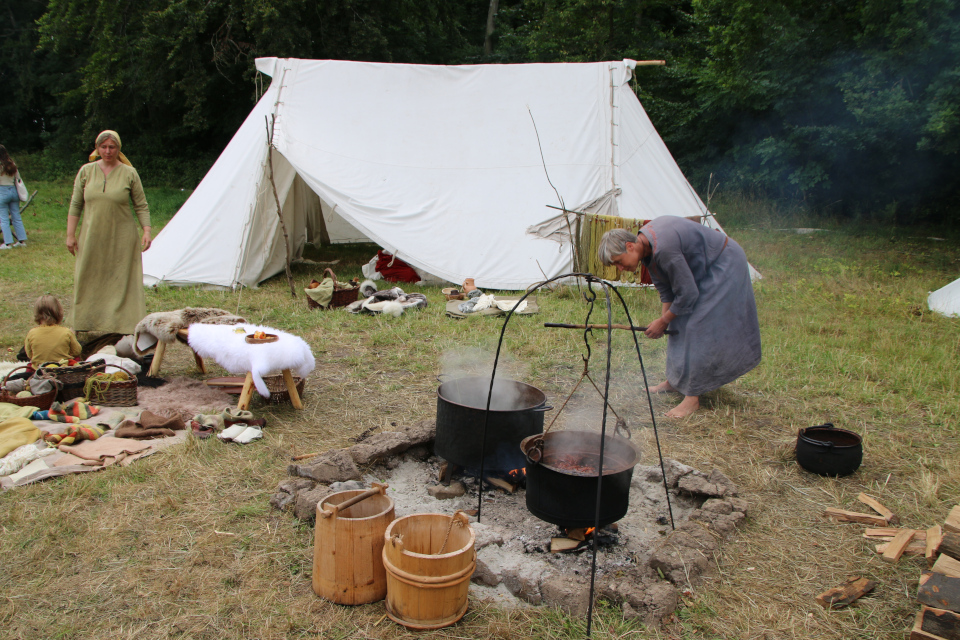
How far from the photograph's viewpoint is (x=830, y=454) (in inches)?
122

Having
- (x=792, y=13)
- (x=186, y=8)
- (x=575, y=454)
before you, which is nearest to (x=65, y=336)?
(x=575, y=454)

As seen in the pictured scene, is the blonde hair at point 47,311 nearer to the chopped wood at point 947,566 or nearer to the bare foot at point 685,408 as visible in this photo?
the bare foot at point 685,408

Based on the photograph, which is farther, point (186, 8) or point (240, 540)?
point (186, 8)

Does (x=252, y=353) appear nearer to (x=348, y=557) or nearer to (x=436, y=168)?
(x=348, y=557)

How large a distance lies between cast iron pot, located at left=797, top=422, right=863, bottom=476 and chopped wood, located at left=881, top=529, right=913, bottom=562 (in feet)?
1.85

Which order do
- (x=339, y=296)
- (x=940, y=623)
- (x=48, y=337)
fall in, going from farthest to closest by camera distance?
(x=339, y=296)
(x=48, y=337)
(x=940, y=623)

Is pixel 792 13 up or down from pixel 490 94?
up

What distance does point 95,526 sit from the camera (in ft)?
8.36

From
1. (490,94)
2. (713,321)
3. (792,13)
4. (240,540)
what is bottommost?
(240,540)

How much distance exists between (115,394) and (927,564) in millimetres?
4041

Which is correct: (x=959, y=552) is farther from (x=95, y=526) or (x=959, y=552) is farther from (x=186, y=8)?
(x=186, y=8)

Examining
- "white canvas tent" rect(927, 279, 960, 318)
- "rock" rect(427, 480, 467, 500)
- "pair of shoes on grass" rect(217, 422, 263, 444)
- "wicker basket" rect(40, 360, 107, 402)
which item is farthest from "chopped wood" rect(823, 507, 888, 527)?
"white canvas tent" rect(927, 279, 960, 318)

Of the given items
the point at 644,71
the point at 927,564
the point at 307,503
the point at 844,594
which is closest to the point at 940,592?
the point at 844,594

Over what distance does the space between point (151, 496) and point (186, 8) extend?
13193 mm
